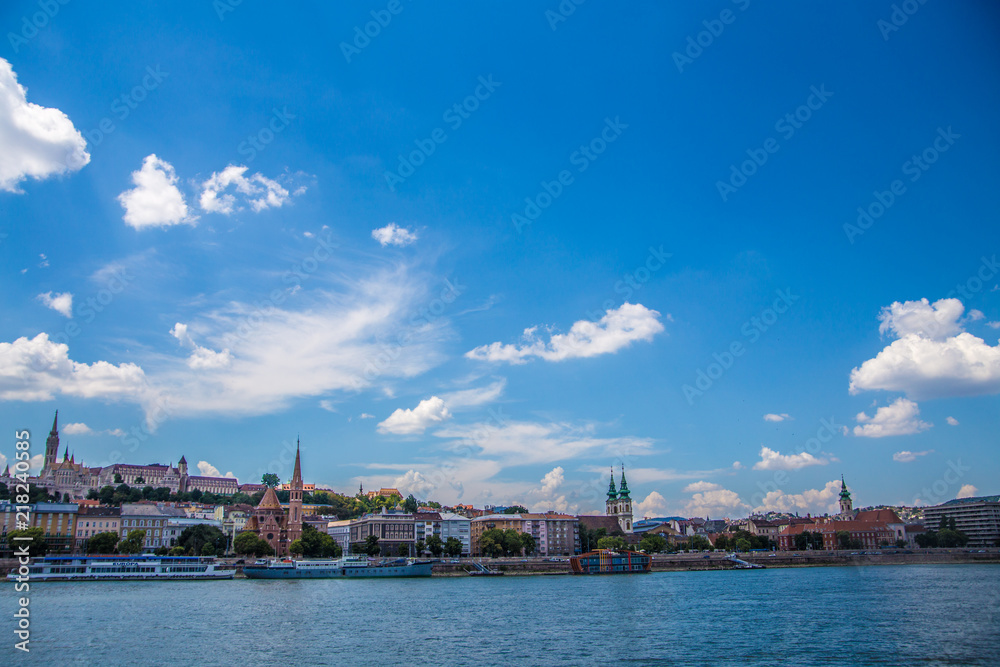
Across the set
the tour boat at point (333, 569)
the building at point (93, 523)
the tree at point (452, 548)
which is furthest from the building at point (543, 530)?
the building at point (93, 523)

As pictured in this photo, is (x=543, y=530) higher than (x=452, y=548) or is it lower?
higher

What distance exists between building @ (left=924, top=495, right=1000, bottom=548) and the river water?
121541 mm

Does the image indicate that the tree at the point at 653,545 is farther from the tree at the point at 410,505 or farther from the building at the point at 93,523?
the building at the point at 93,523

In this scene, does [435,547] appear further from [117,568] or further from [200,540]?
[117,568]

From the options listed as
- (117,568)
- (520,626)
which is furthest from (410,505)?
(520,626)

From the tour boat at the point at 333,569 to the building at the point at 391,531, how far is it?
24.8 meters

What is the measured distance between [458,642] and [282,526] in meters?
99.1

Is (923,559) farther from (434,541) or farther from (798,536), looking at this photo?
(434,541)

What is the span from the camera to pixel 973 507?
554 feet

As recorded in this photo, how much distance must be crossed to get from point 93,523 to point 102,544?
18047 millimetres

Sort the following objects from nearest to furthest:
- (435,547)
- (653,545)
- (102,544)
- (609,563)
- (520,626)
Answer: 1. (520,626)
2. (102,544)
3. (609,563)
4. (435,547)
5. (653,545)

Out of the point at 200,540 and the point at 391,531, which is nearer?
the point at 200,540

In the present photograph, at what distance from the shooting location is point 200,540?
4003 inches

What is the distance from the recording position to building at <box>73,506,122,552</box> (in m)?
106
